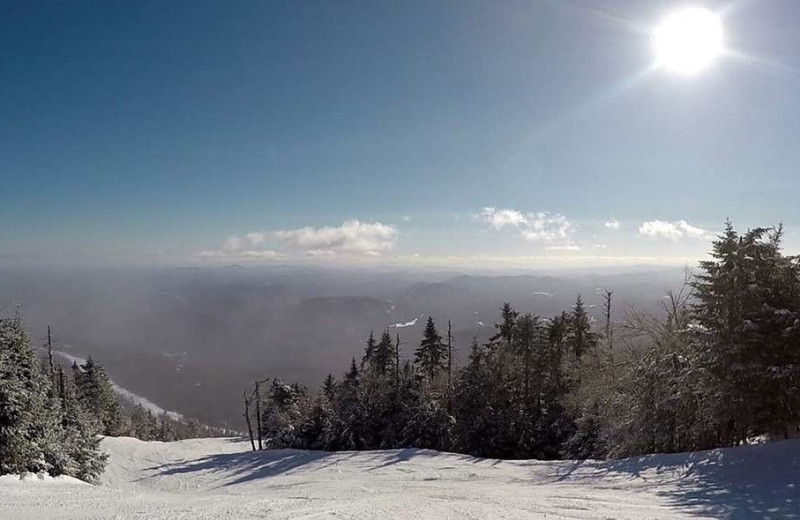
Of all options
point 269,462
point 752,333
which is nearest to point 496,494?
point 752,333

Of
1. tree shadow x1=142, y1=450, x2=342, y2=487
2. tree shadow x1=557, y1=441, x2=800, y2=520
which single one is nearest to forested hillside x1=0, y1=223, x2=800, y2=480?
tree shadow x1=557, y1=441, x2=800, y2=520

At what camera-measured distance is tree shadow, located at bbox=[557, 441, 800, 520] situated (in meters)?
8.79

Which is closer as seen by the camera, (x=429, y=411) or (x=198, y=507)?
(x=198, y=507)

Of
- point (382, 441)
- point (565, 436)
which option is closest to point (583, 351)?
point (565, 436)

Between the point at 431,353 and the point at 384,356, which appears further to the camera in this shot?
the point at 431,353

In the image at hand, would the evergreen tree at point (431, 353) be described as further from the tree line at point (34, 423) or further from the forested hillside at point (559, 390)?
the tree line at point (34, 423)

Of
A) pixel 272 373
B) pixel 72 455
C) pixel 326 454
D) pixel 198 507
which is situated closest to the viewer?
pixel 198 507

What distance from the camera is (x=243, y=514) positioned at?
27.1 ft

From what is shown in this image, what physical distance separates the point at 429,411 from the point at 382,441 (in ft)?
12.6

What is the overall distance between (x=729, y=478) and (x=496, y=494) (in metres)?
5.86

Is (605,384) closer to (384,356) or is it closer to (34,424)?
(384,356)

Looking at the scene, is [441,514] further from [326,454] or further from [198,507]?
[326,454]

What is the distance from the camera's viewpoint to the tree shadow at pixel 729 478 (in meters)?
8.79

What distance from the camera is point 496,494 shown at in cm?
1123
